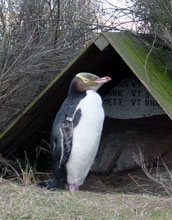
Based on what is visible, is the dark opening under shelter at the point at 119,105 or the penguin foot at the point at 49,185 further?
the penguin foot at the point at 49,185

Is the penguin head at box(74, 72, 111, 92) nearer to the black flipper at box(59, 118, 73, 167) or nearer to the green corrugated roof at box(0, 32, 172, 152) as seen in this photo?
the green corrugated roof at box(0, 32, 172, 152)

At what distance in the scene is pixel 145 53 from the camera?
5.72 m

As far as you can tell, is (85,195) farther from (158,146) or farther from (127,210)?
(158,146)

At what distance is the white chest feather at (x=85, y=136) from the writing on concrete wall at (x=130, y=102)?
1.34m

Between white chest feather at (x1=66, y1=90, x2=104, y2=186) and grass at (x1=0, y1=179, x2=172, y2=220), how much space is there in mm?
561

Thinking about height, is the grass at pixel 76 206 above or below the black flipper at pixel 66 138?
below

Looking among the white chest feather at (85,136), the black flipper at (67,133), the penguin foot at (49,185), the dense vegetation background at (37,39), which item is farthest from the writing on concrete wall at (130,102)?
the penguin foot at (49,185)

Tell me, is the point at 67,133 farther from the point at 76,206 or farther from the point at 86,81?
the point at 76,206

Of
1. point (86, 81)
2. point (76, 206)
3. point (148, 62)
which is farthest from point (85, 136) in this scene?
point (76, 206)

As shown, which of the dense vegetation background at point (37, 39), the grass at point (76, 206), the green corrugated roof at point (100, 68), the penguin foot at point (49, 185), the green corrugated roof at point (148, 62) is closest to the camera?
the grass at point (76, 206)

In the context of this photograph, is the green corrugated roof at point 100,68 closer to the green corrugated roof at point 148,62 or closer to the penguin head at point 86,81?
the green corrugated roof at point 148,62

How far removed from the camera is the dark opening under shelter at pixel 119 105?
18.1ft

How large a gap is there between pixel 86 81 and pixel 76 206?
1.63m

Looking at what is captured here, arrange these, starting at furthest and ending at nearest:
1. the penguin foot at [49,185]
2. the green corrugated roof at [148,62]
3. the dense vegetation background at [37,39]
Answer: the dense vegetation background at [37,39] < the penguin foot at [49,185] < the green corrugated roof at [148,62]
